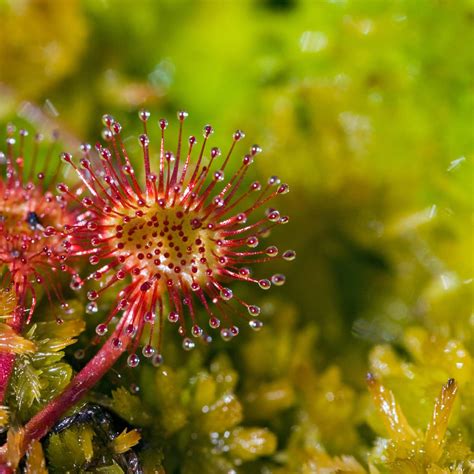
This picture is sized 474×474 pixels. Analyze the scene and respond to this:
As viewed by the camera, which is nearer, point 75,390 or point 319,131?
point 75,390

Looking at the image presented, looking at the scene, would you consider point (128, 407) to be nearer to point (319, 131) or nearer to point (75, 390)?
point (75, 390)

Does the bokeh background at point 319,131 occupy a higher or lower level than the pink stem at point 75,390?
higher

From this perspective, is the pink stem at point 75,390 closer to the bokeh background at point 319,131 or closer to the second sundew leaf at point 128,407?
the second sundew leaf at point 128,407

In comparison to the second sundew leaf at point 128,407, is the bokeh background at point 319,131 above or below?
above

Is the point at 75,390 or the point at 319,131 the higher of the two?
the point at 319,131

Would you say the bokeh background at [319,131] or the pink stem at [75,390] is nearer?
the pink stem at [75,390]

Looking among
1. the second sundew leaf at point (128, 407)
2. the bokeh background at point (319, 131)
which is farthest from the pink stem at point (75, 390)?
the bokeh background at point (319, 131)

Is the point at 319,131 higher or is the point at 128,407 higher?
the point at 319,131

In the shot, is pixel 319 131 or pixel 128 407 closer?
pixel 128 407

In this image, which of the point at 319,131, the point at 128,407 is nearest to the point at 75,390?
the point at 128,407
